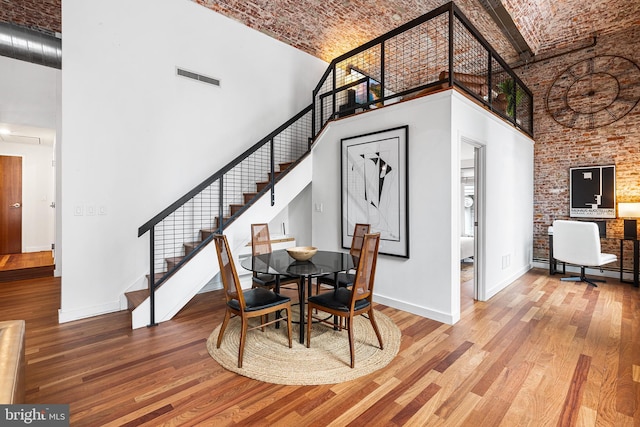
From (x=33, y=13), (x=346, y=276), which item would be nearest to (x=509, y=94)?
(x=346, y=276)

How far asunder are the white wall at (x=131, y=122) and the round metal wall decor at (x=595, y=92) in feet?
19.4

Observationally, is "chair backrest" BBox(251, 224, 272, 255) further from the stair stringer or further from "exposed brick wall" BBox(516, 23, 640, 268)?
"exposed brick wall" BBox(516, 23, 640, 268)

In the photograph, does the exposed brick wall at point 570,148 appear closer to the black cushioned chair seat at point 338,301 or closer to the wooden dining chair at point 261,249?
the black cushioned chair seat at point 338,301

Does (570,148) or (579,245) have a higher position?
(570,148)

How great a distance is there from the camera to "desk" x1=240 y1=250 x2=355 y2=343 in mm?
2590

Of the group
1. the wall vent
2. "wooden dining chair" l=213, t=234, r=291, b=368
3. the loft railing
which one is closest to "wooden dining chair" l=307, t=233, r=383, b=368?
"wooden dining chair" l=213, t=234, r=291, b=368

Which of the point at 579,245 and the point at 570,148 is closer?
the point at 579,245

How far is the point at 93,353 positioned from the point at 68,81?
2.91m

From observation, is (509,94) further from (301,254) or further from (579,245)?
(301,254)

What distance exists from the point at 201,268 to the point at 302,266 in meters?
1.46

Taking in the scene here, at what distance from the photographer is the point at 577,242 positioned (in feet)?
15.9

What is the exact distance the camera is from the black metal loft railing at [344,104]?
11.8ft

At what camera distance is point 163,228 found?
13.3 feet

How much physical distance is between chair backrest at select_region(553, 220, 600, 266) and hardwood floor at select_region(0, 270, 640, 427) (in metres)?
1.39
